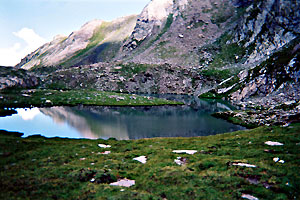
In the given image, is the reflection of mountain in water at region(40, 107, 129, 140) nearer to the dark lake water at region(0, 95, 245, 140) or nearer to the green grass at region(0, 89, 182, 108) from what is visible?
the dark lake water at region(0, 95, 245, 140)

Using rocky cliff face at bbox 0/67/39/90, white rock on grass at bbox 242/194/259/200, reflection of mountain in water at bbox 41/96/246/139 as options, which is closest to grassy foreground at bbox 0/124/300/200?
white rock on grass at bbox 242/194/259/200

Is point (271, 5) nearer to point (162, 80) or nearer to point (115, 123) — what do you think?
point (162, 80)

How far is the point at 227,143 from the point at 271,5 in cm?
18082

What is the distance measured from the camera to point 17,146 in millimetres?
24938

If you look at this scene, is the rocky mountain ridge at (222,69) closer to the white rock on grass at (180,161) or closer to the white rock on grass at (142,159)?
the white rock on grass at (180,161)

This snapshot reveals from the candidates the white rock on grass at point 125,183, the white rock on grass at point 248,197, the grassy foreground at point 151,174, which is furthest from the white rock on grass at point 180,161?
the white rock on grass at point 248,197

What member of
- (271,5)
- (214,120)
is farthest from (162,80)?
(271,5)

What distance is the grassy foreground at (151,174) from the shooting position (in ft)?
48.2

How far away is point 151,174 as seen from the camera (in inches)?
726

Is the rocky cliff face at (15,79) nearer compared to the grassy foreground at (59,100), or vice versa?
the grassy foreground at (59,100)

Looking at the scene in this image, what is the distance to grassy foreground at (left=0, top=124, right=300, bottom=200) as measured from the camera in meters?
14.7

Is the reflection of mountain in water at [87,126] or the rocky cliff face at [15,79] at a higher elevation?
the rocky cliff face at [15,79]

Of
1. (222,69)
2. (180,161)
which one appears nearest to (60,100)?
(180,161)

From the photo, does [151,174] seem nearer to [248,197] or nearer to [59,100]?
[248,197]
